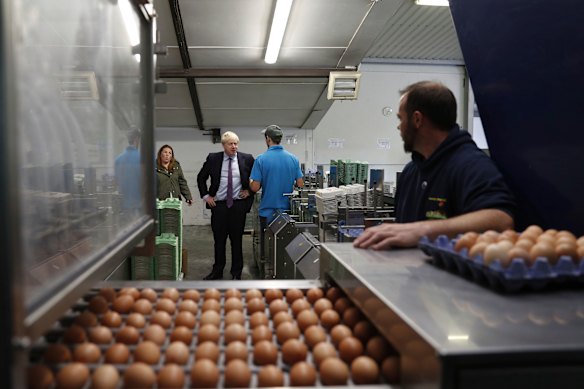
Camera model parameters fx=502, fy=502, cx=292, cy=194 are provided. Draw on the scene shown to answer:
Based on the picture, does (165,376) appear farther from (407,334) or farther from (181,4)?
(181,4)

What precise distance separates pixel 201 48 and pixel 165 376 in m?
5.98

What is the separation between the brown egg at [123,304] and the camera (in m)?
1.46

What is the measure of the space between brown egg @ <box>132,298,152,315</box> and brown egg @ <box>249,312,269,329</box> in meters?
0.30

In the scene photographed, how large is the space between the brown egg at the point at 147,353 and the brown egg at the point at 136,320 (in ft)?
0.66

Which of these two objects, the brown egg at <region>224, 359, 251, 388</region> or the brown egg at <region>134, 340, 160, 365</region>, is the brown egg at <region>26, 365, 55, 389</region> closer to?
the brown egg at <region>134, 340, 160, 365</region>

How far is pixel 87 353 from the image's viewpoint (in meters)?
1.11

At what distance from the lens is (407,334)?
0.93 meters

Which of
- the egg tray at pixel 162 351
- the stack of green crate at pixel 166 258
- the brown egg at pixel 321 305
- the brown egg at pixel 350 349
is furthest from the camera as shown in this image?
the stack of green crate at pixel 166 258

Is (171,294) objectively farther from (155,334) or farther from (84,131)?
(84,131)

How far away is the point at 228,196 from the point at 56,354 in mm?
4656

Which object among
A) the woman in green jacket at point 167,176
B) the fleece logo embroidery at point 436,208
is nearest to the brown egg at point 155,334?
the fleece logo embroidery at point 436,208

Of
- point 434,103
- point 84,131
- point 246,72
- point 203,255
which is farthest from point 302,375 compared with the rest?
point 203,255

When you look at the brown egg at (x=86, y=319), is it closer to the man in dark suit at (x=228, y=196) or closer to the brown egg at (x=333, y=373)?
the brown egg at (x=333, y=373)

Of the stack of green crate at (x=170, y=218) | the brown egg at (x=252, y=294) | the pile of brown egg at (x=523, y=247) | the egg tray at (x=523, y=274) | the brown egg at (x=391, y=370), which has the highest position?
the pile of brown egg at (x=523, y=247)
